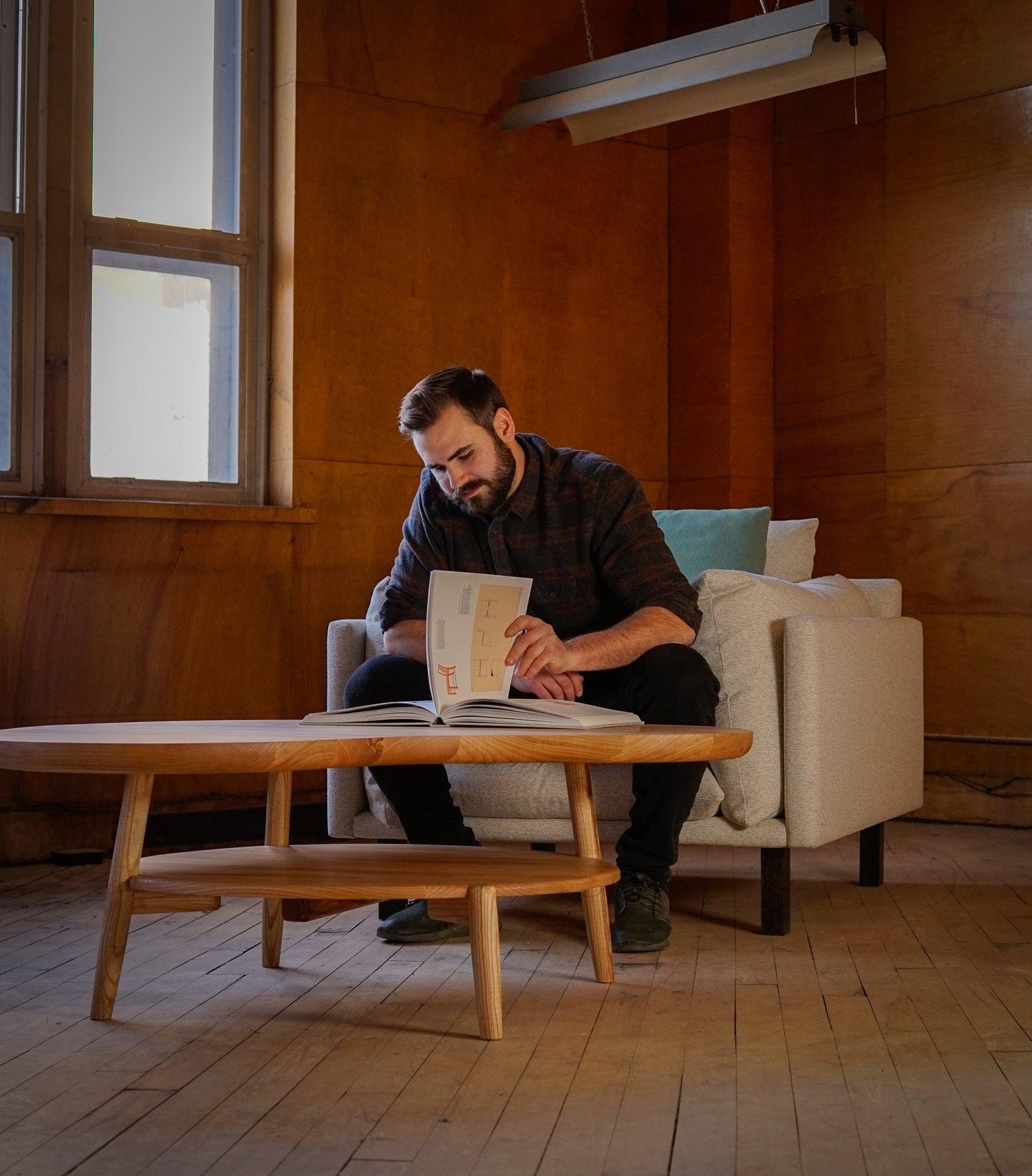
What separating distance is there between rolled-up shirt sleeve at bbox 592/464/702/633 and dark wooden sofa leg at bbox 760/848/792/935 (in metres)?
0.44

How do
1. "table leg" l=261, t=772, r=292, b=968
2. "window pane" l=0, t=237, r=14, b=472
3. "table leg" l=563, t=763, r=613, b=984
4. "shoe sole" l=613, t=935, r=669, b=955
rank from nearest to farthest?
"table leg" l=563, t=763, r=613, b=984
"table leg" l=261, t=772, r=292, b=968
"shoe sole" l=613, t=935, r=669, b=955
"window pane" l=0, t=237, r=14, b=472

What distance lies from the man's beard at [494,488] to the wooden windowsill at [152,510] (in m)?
1.20

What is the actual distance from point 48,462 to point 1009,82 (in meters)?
2.83

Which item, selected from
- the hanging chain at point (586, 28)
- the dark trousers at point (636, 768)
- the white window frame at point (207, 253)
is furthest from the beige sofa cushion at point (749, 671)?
the hanging chain at point (586, 28)

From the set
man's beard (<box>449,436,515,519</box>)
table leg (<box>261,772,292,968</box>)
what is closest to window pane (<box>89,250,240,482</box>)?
man's beard (<box>449,436,515,519</box>)

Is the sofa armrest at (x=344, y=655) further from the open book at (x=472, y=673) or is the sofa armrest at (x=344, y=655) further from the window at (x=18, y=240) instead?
the window at (x=18, y=240)

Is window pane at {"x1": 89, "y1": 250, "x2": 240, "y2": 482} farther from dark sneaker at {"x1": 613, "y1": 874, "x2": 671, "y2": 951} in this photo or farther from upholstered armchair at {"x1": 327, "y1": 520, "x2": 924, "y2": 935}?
dark sneaker at {"x1": 613, "y1": 874, "x2": 671, "y2": 951}

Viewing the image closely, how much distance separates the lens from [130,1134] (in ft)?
4.91

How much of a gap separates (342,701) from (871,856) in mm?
1202

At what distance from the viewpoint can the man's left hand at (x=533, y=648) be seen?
216cm

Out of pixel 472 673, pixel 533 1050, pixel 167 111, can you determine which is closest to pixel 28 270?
pixel 167 111

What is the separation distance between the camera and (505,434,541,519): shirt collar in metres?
2.65

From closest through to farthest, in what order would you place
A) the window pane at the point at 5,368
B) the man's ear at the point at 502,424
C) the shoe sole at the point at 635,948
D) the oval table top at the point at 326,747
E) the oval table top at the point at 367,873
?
the oval table top at the point at 326,747, the oval table top at the point at 367,873, the shoe sole at the point at 635,948, the man's ear at the point at 502,424, the window pane at the point at 5,368

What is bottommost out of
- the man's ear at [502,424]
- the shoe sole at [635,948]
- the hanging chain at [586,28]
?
the shoe sole at [635,948]
